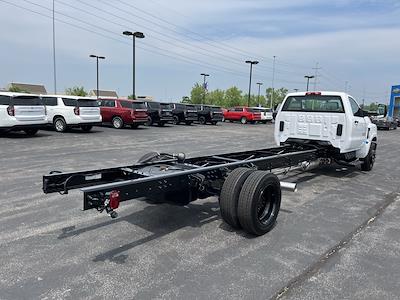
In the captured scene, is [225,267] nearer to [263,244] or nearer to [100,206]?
[263,244]

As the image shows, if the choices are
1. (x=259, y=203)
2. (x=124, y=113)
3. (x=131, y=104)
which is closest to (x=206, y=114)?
(x=131, y=104)

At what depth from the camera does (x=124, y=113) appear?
21844 millimetres

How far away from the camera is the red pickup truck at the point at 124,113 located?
2177 cm

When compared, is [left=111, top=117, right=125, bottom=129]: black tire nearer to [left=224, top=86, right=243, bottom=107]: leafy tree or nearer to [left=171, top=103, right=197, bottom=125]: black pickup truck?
[left=171, top=103, right=197, bottom=125]: black pickup truck

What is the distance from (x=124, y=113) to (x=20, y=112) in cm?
762

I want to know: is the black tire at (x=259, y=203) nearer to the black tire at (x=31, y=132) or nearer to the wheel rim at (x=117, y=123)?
the black tire at (x=31, y=132)

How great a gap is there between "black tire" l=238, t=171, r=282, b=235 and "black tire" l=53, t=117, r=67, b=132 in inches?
592

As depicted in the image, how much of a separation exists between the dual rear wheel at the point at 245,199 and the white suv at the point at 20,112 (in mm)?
12569

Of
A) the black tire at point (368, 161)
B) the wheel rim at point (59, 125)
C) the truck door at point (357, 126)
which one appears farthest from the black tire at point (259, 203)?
the wheel rim at point (59, 125)

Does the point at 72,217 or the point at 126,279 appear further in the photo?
the point at 72,217

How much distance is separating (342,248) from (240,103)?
93782 millimetres

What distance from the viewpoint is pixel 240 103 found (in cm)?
9688

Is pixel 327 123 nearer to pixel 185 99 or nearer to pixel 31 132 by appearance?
pixel 31 132

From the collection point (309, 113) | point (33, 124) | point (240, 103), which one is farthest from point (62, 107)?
point (240, 103)
